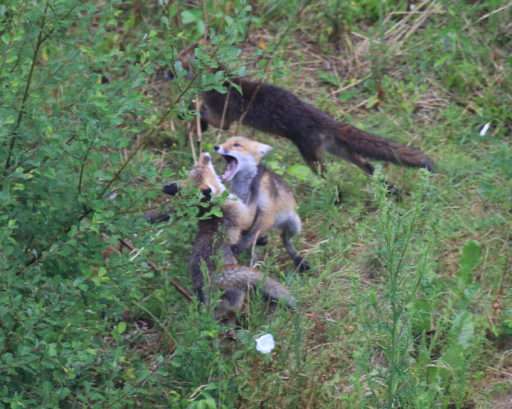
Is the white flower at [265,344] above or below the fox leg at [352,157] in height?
above

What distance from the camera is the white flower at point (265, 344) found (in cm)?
389

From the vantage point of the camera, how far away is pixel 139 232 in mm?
3961

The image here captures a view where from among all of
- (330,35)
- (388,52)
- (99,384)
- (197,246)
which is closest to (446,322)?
(197,246)

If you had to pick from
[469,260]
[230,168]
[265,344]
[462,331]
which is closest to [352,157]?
[230,168]

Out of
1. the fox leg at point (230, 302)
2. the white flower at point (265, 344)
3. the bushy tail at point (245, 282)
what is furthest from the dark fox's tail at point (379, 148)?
the white flower at point (265, 344)

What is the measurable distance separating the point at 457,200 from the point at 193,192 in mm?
2858

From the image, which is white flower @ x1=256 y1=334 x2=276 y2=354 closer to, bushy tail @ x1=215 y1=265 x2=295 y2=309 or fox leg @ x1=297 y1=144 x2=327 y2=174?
bushy tail @ x1=215 y1=265 x2=295 y2=309

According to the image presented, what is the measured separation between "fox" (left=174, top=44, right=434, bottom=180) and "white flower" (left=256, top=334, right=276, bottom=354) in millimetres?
2258

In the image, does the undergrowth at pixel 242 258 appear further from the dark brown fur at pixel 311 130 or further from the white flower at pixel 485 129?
the dark brown fur at pixel 311 130

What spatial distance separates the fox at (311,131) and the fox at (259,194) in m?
0.51

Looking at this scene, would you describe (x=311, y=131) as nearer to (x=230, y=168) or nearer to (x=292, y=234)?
(x=230, y=168)

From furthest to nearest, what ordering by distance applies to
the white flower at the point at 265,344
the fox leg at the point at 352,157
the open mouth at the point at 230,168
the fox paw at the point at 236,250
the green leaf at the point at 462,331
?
the fox leg at the point at 352,157 < the open mouth at the point at 230,168 < the fox paw at the point at 236,250 < the green leaf at the point at 462,331 < the white flower at the point at 265,344

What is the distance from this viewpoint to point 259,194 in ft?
17.9

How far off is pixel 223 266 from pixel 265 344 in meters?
1.02
